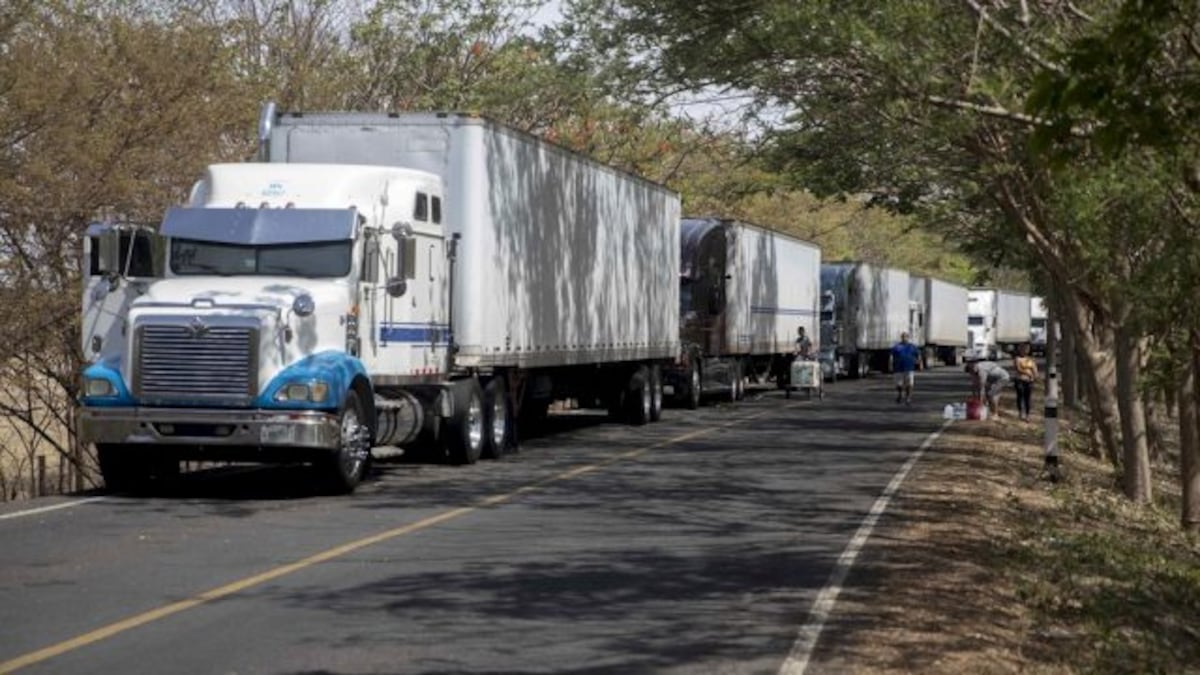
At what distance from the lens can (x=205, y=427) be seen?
1731 cm

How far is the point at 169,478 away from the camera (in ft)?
64.3

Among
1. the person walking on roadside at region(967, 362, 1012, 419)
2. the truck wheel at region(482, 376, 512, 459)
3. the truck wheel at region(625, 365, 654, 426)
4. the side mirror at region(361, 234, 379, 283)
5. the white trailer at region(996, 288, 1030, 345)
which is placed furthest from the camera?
the white trailer at region(996, 288, 1030, 345)

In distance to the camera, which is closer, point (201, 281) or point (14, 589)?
point (14, 589)

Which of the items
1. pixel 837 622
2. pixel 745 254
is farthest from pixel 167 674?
pixel 745 254

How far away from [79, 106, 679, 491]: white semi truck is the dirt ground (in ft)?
18.0

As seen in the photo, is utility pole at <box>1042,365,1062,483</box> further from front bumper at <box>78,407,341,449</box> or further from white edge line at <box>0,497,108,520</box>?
white edge line at <box>0,497,108,520</box>

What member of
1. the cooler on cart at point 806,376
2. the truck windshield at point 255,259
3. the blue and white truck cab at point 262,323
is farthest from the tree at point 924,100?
the cooler on cart at point 806,376

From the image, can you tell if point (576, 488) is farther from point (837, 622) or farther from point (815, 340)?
point (815, 340)

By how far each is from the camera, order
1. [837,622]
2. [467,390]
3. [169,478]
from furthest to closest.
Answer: [467,390] < [169,478] < [837,622]

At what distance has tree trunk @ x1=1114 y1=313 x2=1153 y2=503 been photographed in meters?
22.4

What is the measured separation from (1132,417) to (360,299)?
10.4 m

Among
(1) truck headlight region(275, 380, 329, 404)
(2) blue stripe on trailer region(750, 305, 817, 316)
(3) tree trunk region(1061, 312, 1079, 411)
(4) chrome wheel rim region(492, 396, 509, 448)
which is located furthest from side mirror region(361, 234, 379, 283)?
(3) tree trunk region(1061, 312, 1079, 411)

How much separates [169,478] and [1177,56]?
11433mm

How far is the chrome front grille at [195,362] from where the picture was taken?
17297mm
